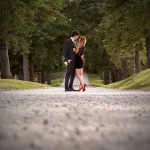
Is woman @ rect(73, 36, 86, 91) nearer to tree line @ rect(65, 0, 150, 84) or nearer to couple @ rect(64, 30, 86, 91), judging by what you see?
couple @ rect(64, 30, 86, 91)

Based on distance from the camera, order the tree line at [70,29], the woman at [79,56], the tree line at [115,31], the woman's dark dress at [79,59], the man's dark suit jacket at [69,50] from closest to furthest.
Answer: the man's dark suit jacket at [69,50] < the woman at [79,56] < the woman's dark dress at [79,59] < the tree line at [115,31] < the tree line at [70,29]

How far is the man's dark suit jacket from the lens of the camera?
1548 cm

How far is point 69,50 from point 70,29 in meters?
23.8

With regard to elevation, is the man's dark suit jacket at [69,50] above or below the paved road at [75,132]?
above

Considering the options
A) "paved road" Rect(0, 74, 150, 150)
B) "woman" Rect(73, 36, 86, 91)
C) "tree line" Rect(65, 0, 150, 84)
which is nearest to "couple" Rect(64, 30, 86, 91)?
"woman" Rect(73, 36, 86, 91)

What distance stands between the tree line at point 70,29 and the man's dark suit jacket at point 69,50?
2.88 metres

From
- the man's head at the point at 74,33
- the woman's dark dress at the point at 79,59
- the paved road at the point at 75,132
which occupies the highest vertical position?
the man's head at the point at 74,33

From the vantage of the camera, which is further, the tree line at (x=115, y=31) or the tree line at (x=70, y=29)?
the tree line at (x=70, y=29)

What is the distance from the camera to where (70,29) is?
128 ft

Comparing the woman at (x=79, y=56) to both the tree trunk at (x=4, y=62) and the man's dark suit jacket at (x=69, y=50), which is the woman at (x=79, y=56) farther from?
the tree trunk at (x=4, y=62)

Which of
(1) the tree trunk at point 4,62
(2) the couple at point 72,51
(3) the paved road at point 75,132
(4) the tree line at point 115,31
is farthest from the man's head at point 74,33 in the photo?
(1) the tree trunk at point 4,62

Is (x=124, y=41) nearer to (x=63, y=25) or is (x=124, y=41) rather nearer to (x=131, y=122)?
(x=63, y=25)

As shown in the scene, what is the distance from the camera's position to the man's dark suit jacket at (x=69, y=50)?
50.8ft

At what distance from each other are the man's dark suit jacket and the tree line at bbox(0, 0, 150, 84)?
2.88m
